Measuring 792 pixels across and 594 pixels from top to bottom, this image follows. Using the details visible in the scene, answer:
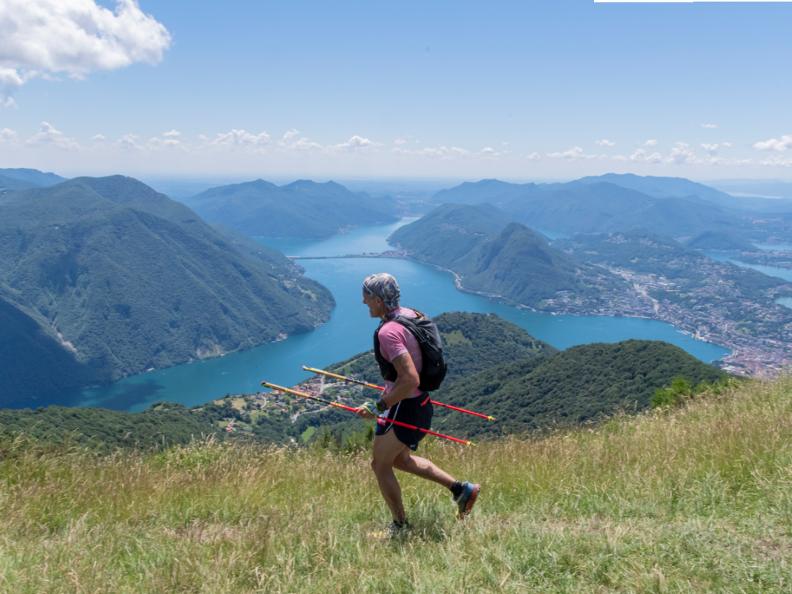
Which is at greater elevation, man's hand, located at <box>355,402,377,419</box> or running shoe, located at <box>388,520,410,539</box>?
man's hand, located at <box>355,402,377,419</box>

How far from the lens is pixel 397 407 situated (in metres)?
4.09

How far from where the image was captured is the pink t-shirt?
3.93 m

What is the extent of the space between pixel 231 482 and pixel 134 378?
179 meters

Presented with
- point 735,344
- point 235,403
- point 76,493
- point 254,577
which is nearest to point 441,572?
point 254,577

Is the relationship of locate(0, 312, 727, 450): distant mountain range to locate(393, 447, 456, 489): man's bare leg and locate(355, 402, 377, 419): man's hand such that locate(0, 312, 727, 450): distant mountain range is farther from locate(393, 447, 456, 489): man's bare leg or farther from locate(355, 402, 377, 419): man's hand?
locate(355, 402, 377, 419): man's hand

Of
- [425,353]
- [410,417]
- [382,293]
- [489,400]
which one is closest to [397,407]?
[410,417]

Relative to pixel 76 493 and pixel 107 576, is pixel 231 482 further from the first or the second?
pixel 107 576

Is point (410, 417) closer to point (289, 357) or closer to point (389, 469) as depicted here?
point (389, 469)

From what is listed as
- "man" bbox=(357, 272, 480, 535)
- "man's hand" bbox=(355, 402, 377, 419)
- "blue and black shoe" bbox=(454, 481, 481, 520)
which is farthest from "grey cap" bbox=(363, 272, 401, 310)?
"blue and black shoe" bbox=(454, 481, 481, 520)

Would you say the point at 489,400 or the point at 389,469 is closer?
the point at 389,469

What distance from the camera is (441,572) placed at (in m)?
3.03

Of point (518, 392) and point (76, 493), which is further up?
point (76, 493)

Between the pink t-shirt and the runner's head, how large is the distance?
0.10 meters

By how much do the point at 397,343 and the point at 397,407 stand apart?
53 cm
